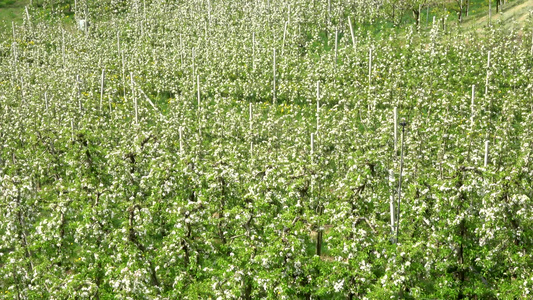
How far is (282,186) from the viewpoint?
21.0m

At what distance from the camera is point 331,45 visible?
43562 millimetres

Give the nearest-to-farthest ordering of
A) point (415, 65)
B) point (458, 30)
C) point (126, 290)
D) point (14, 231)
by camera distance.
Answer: point (126, 290) → point (14, 231) → point (415, 65) → point (458, 30)

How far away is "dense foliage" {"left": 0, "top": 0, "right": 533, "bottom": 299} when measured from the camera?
56.1ft

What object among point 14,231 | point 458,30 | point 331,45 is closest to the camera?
point 14,231

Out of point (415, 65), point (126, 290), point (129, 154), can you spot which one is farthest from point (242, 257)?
point (415, 65)

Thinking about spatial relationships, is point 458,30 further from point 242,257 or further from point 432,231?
point 242,257

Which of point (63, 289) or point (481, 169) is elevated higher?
point (481, 169)

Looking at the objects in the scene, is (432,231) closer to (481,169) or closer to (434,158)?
(481,169)

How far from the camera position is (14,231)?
810 inches

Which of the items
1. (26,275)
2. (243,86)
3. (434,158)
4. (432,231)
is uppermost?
(243,86)

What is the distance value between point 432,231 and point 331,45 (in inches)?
1105

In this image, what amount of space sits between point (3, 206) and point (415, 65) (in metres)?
26.7

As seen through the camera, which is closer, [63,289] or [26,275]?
[63,289]

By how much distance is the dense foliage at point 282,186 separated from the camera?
1711 cm
